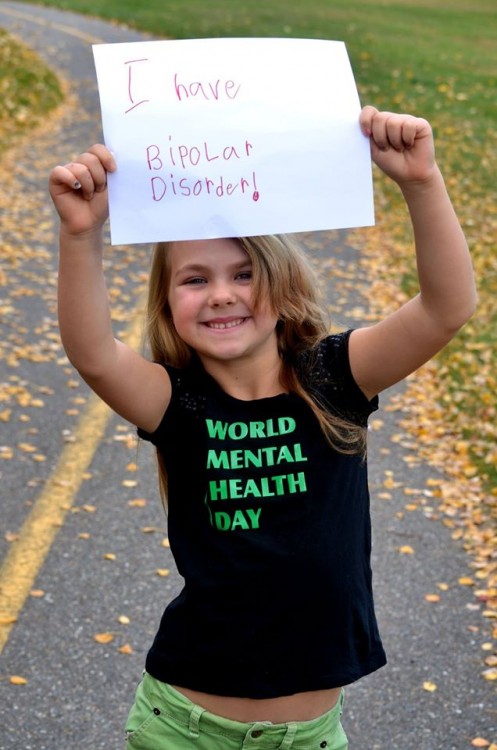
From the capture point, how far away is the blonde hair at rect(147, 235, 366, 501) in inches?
93.7

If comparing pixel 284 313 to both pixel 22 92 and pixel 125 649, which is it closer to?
pixel 125 649

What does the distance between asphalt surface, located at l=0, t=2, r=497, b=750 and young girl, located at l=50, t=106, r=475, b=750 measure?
144 centimetres

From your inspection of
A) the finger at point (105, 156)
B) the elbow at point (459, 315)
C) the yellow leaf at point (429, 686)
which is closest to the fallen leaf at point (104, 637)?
the yellow leaf at point (429, 686)

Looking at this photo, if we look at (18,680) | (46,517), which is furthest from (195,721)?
(46,517)

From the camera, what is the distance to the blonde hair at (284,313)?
2381 mm

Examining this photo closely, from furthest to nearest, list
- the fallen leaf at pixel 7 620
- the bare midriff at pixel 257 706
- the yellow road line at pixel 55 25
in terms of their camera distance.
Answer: the yellow road line at pixel 55 25 < the fallen leaf at pixel 7 620 < the bare midriff at pixel 257 706

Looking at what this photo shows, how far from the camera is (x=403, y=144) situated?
2.18m

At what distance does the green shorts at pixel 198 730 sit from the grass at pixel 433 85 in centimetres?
360

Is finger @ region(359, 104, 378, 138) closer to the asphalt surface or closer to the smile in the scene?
the smile

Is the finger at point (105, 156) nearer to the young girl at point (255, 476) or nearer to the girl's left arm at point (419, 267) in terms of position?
the young girl at point (255, 476)

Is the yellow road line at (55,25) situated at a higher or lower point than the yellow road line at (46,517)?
higher

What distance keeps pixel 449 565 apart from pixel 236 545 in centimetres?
281

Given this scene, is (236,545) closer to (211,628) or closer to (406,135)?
(211,628)

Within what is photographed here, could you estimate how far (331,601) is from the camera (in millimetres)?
2428
